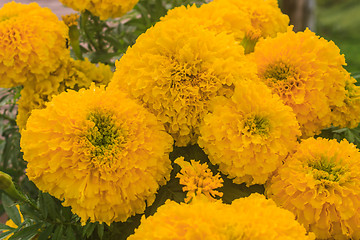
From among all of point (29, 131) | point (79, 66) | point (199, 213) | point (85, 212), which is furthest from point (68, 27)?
point (199, 213)

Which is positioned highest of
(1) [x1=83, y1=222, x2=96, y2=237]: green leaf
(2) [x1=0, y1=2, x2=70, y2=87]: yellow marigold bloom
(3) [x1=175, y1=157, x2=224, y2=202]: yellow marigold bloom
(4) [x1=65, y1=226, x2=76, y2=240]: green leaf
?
(2) [x1=0, y1=2, x2=70, y2=87]: yellow marigold bloom

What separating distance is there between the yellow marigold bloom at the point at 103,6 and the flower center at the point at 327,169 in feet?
1.86

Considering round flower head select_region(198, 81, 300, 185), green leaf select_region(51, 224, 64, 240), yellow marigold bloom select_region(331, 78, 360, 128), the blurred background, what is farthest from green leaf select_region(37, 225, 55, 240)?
the blurred background

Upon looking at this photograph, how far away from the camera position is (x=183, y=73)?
613mm

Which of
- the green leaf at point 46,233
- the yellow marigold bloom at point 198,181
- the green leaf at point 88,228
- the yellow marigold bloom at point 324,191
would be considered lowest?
the green leaf at point 46,233

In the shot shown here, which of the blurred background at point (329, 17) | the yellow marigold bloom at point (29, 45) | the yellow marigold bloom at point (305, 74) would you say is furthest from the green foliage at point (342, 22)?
the yellow marigold bloom at point (29, 45)

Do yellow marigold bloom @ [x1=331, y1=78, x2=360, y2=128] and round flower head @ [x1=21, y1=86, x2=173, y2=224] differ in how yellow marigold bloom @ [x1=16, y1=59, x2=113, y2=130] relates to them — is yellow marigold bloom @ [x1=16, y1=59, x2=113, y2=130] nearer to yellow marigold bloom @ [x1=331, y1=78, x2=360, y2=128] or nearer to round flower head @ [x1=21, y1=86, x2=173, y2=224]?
round flower head @ [x1=21, y1=86, x2=173, y2=224]

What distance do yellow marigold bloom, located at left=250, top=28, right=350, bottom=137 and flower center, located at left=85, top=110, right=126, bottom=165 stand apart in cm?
29

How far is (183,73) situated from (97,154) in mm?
178

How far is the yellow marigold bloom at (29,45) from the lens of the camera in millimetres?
792

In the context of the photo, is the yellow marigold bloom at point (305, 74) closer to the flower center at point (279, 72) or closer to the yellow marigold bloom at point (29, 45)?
the flower center at point (279, 72)

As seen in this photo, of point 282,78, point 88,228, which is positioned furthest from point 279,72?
point 88,228

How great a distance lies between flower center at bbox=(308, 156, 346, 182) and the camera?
1.90 feet

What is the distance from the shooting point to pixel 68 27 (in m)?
0.90
